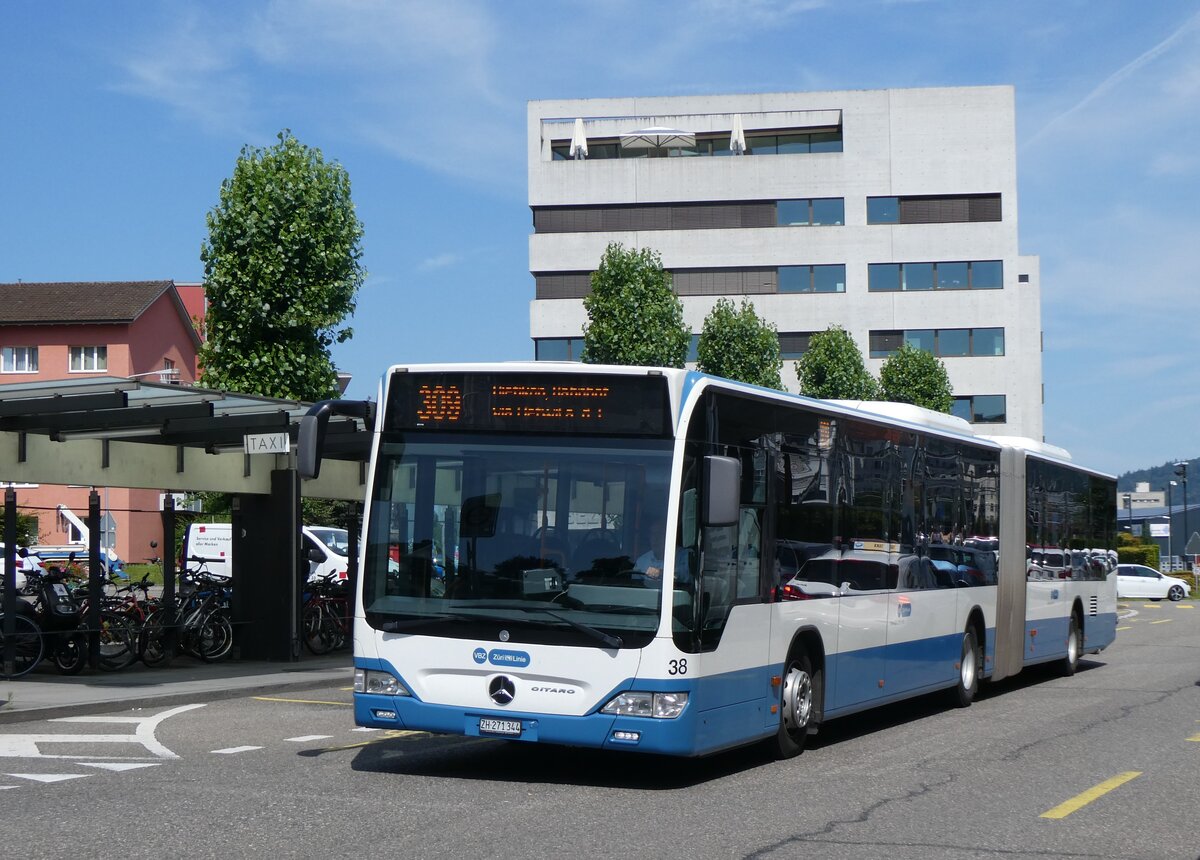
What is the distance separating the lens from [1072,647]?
68.2ft

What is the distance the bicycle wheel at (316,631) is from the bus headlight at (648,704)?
14.1 meters

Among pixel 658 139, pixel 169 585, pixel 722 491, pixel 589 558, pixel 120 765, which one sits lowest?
pixel 120 765

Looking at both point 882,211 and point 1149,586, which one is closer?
point 1149,586

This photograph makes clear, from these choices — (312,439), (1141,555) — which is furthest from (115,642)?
(1141,555)

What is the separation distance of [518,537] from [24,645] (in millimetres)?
10890

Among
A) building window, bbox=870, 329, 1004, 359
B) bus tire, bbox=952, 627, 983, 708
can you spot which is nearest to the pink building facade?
building window, bbox=870, 329, 1004, 359

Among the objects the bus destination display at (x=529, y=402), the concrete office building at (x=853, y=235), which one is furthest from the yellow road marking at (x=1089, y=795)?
the concrete office building at (x=853, y=235)

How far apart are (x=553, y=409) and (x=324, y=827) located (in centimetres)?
323

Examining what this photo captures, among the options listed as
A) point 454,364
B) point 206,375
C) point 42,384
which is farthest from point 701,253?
point 454,364

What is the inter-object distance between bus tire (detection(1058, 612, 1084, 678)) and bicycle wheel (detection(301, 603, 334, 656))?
35.8 feet

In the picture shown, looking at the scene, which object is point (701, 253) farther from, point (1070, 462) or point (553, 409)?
point (553, 409)

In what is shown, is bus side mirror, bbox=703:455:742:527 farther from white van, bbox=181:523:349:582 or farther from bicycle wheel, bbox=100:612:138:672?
white van, bbox=181:523:349:582

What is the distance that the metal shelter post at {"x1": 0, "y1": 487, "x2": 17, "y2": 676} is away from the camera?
57.7ft

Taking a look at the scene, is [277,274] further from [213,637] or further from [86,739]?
[86,739]
